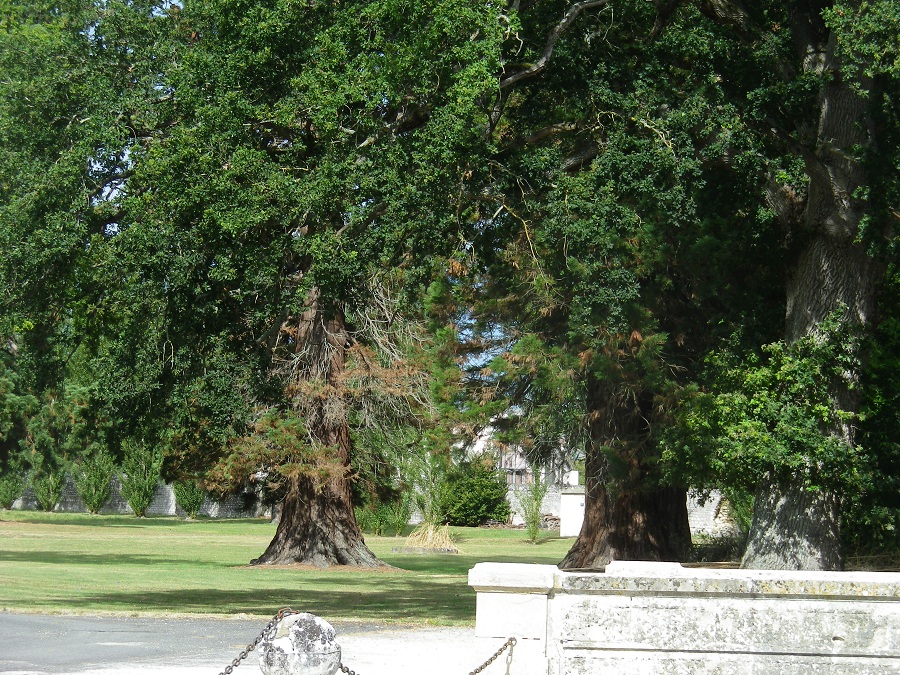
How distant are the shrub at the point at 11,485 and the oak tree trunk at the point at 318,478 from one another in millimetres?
30719

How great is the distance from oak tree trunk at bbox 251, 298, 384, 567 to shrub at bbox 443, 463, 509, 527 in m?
21.0

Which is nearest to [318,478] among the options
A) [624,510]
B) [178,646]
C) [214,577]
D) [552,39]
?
[214,577]

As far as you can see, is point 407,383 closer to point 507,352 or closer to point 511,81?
point 507,352

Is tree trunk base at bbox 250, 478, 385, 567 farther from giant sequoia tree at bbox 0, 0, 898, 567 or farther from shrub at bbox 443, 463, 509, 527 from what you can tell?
shrub at bbox 443, 463, 509, 527

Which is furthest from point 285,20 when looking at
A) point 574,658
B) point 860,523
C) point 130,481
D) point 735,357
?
point 130,481

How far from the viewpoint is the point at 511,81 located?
14.6 meters

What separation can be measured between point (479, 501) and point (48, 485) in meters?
20.8

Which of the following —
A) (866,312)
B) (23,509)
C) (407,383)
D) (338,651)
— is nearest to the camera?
(338,651)

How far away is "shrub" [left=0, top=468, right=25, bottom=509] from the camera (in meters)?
54.1

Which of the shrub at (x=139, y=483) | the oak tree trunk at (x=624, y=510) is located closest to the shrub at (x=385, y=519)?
the shrub at (x=139, y=483)

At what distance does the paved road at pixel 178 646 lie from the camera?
394 inches

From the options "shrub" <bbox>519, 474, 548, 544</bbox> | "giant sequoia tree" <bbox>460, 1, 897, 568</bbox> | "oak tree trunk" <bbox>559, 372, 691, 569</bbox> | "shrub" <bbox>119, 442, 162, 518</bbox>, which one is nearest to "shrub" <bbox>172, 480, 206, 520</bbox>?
"shrub" <bbox>119, 442, 162, 518</bbox>

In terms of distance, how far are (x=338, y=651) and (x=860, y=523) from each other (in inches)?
420

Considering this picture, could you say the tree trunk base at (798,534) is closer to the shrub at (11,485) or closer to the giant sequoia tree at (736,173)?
the giant sequoia tree at (736,173)
